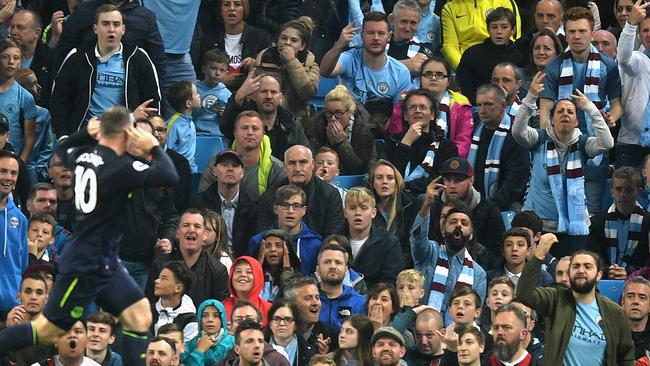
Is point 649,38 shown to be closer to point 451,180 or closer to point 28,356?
point 451,180

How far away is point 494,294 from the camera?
17.9 m

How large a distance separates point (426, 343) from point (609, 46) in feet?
18.5

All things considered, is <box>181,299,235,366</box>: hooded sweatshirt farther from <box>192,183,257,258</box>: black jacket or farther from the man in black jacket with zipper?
the man in black jacket with zipper

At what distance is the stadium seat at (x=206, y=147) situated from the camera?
68.1 ft

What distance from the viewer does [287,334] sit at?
17.4 metres

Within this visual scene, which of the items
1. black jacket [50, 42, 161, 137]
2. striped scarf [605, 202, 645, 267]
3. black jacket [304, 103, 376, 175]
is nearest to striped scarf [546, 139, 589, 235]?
striped scarf [605, 202, 645, 267]

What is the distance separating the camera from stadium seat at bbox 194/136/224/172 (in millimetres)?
20766

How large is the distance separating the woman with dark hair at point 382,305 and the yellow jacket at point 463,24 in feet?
17.9

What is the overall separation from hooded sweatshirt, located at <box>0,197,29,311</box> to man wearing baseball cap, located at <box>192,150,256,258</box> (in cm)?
190

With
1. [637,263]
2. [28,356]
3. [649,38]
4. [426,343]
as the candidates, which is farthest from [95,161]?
[649,38]

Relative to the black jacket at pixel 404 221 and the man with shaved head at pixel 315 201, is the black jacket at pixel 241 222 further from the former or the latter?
the black jacket at pixel 404 221

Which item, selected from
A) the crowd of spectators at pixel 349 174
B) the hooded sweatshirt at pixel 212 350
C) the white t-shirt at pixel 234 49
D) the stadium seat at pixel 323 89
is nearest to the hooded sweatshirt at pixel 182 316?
the crowd of spectators at pixel 349 174

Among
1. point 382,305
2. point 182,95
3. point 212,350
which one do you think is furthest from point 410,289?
point 182,95

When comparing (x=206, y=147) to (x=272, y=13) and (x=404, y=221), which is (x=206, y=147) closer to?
(x=404, y=221)
